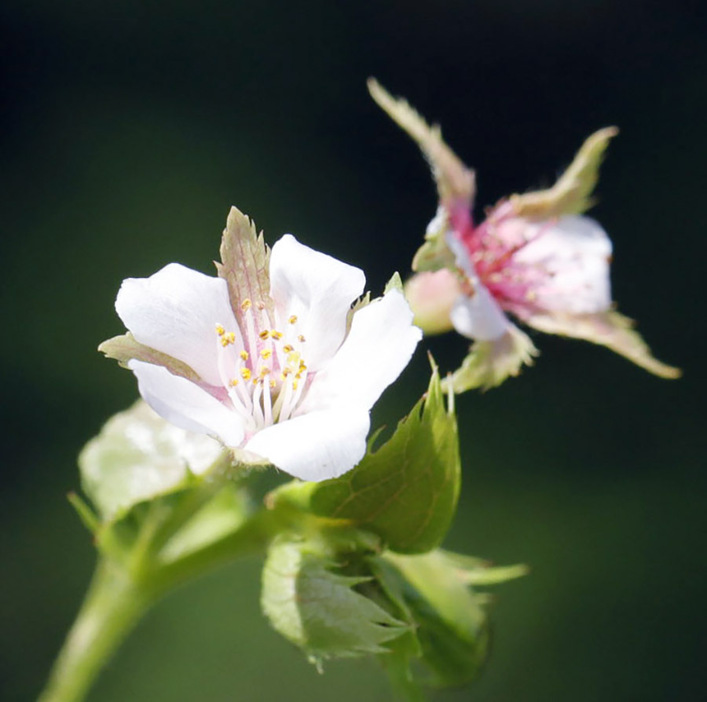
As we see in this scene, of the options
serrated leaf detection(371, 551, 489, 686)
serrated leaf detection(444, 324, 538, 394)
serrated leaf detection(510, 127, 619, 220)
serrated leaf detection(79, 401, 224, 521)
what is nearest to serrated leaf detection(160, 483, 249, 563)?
serrated leaf detection(79, 401, 224, 521)

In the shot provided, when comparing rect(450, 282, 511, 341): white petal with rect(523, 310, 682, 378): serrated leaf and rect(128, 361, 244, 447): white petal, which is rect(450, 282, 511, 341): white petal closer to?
rect(523, 310, 682, 378): serrated leaf

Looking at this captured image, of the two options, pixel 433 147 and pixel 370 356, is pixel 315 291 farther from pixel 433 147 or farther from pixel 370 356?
pixel 433 147

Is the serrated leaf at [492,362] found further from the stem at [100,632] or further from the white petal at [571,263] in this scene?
the stem at [100,632]

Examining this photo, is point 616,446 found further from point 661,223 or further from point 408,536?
point 408,536

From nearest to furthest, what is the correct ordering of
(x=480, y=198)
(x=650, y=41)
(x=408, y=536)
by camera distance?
(x=408, y=536)
(x=480, y=198)
(x=650, y=41)

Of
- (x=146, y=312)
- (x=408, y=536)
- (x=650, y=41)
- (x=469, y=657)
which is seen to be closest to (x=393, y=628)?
(x=408, y=536)
